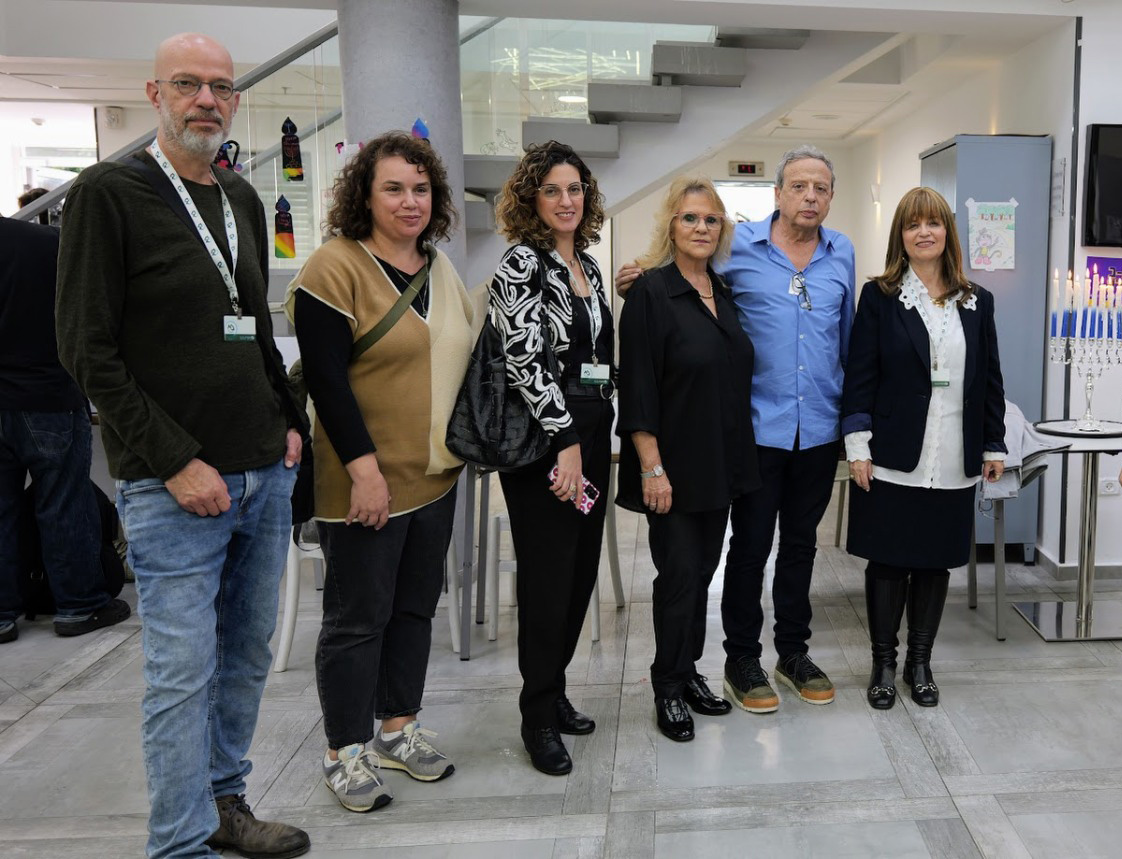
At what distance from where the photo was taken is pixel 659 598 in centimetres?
270

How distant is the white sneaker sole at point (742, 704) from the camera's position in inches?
113

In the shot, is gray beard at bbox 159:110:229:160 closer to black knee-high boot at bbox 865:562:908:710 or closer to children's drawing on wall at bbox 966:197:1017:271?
black knee-high boot at bbox 865:562:908:710

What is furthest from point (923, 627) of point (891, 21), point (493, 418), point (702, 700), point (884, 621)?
point (891, 21)

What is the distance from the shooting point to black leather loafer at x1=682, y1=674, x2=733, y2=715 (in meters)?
2.86

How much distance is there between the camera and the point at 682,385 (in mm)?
2531

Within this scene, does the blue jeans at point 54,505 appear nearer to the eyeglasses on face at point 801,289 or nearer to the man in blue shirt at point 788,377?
the man in blue shirt at point 788,377

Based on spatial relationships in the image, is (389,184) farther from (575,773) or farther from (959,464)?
(959,464)

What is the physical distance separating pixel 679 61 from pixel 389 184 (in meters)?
2.97

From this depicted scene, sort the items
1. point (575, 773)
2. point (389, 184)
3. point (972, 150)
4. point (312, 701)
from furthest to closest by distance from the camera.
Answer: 1. point (972, 150)
2. point (312, 701)
3. point (575, 773)
4. point (389, 184)

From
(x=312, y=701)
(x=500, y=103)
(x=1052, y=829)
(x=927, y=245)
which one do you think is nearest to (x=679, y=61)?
(x=500, y=103)

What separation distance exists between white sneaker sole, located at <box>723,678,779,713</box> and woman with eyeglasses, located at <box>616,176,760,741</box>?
0.24 metres

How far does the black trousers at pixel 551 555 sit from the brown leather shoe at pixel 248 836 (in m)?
0.68

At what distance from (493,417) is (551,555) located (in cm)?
40

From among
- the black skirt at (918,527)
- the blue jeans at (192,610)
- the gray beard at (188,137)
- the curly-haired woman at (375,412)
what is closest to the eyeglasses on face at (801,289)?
the black skirt at (918,527)
